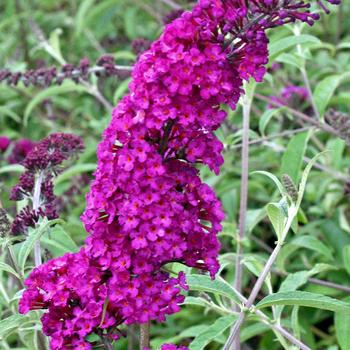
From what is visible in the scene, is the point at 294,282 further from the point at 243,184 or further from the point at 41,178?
the point at 41,178

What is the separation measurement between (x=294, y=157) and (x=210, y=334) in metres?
0.92

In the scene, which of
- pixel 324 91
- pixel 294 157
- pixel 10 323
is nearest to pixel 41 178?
pixel 10 323

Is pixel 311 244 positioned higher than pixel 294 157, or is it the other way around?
pixel 294 157

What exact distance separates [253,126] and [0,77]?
1.65m

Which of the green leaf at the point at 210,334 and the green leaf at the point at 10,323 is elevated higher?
the green leaf at the point at 10,323

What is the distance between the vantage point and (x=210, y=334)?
6.43ft

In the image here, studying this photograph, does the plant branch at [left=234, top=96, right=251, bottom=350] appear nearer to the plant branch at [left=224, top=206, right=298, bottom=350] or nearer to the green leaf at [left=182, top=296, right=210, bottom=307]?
the green leaf at [left=182, top=296, right=210, bottom=307]

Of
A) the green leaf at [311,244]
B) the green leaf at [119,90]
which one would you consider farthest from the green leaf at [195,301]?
the green leaf at [119,90]

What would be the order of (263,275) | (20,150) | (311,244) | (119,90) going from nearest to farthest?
(263,275) → (311,244) → (20,150) → (119,90)

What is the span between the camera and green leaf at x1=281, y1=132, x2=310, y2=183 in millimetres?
2594

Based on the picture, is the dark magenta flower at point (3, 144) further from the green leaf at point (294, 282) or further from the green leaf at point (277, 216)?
the green leaf at point (277, 216)

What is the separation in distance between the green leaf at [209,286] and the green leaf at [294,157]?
0.68 meters

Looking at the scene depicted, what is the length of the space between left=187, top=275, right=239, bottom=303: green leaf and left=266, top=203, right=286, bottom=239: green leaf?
0.61 ft

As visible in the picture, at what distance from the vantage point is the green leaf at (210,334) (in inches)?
76.1
